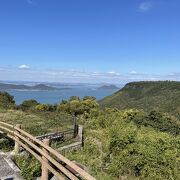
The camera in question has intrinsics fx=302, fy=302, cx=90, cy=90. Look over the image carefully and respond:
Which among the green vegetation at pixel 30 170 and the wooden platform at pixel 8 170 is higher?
the green vegetation at pixel 30 170

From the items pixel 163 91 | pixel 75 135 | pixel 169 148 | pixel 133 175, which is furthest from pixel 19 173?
pixel 163 91

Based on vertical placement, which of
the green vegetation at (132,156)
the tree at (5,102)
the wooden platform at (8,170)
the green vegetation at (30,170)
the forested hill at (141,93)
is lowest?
the forested hill at (141,93)

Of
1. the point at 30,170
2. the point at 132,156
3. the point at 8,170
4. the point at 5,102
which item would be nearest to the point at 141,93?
the point at 5,102

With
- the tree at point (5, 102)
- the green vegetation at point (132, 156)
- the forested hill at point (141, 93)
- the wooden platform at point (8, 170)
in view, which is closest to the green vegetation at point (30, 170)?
the wooden platform at point (8, 170)

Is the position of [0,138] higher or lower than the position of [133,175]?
higher

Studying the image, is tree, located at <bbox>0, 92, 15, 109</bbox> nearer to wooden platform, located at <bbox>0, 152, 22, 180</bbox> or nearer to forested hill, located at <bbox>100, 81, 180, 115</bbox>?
wooden platform, located at <bbox>0, 152, 22, 180</bbox>

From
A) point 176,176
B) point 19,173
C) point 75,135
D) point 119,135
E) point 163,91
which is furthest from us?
point 163,91

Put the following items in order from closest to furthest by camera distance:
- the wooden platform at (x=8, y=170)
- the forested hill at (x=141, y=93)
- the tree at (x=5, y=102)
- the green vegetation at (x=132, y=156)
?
the wooden platform at (x=8, y=170) < the green vegetation at (x=132, y=156) < the tree at (x=5, y=102) < the forested hill at (x=141, y=93)

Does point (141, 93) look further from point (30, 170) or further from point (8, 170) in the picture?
point (30, 170)

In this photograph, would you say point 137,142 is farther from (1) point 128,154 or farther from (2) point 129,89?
(2) point 129,89

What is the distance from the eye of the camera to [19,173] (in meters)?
7.98

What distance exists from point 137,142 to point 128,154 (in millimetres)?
839

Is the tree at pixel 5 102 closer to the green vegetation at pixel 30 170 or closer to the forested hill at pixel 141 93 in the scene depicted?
the green vegetation at pixel 30 170

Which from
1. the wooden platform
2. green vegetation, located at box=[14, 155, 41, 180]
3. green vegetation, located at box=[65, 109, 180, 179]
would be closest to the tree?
green vegetation, located at box=[65, 109, 180, 179]
